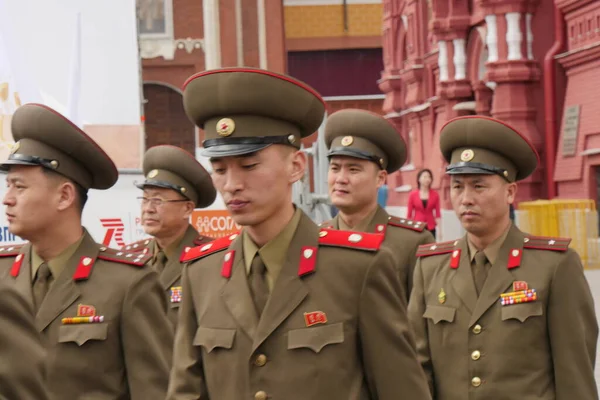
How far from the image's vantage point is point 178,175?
8188 millimetres

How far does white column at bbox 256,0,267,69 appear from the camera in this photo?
1519 inches

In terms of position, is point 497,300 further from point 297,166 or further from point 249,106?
point 249,106

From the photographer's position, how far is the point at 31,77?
9.75m

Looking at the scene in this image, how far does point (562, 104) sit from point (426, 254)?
19.9 metres

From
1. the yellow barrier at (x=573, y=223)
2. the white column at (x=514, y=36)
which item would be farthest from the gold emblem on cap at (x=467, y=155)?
the white column at (x=514, y=36)

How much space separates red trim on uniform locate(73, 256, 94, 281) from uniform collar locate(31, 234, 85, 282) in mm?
50

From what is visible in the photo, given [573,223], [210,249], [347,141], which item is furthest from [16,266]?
[573,223]

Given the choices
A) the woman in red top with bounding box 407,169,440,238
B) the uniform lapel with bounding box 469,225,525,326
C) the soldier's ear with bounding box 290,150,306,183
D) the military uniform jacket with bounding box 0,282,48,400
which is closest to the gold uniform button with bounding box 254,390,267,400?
the soldier's ear with bounding box 290,150,306,183

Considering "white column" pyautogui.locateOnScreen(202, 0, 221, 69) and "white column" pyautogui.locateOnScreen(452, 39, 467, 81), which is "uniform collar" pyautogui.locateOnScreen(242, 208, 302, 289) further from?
"white column" pyautogui.locateOnScreen(202, 0, 221, 69)

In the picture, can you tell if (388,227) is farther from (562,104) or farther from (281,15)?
(281,15)

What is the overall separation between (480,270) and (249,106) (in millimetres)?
2371

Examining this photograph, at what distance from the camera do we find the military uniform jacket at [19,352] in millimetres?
4793

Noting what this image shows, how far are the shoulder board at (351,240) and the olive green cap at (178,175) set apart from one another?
383cm

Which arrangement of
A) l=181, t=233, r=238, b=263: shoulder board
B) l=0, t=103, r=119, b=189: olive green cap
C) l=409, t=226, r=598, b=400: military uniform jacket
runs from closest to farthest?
l=181, t=233, r=238, b=263: shoulder board
l=0, t=103, r=119, b=189: olive green cap
l=409, t=226, r=598, b=400: military uniform jacket
